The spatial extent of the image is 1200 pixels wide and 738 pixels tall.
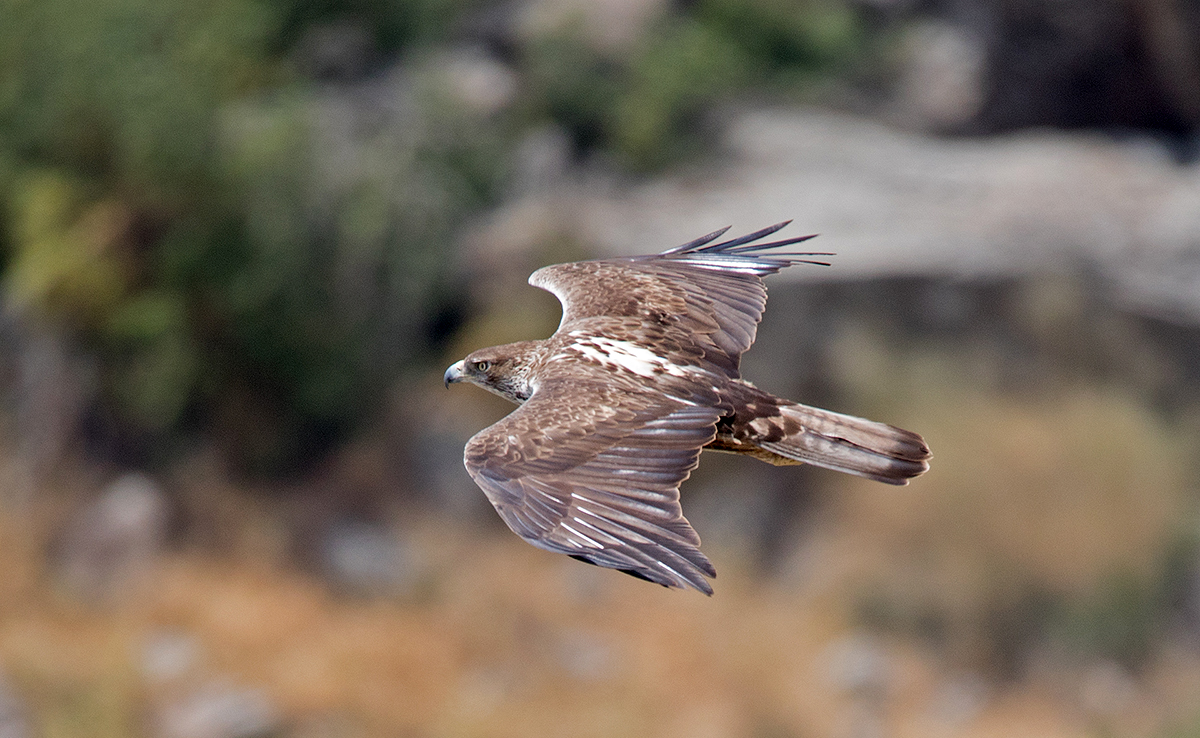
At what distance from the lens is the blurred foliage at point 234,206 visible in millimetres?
14094

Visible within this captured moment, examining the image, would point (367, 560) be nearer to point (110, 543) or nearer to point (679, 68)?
point (110, 543)

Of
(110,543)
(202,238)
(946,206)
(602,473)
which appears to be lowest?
(110,543)

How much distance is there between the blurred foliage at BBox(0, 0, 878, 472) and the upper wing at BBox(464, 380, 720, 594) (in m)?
9.51

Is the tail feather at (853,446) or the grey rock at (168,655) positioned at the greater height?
the tail feather at (853,446)

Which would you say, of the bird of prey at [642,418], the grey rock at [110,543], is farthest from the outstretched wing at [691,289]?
the grey rock at [110,543]

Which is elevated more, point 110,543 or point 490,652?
point 110,543

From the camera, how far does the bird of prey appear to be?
4.28m

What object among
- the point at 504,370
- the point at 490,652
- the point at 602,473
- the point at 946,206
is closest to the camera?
the point at 602,473

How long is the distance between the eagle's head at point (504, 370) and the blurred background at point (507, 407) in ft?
24.9

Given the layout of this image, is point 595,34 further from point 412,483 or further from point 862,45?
point 412,483

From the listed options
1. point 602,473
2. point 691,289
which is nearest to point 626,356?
point 691,289

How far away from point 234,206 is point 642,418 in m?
10.6

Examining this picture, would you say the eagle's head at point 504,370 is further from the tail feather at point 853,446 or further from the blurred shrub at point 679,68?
the blurred shrub at point 679,68

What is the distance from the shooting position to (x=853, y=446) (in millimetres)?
5148
